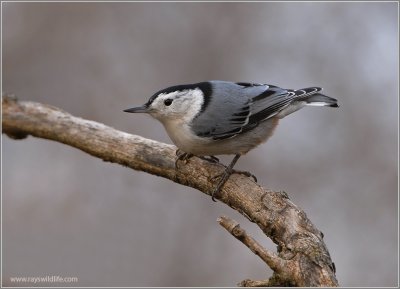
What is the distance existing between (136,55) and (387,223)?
2.49 metres

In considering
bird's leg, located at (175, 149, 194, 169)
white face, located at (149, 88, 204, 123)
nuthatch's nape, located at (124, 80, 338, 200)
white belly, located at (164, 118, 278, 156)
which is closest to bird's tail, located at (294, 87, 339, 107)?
nuthatch's nape, located at (124, 80, 338, 200)

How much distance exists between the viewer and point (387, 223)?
450cm

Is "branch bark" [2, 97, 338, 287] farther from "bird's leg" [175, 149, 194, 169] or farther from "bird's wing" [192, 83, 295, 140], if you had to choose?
"bird's wing" [192, 83, 295, 140]

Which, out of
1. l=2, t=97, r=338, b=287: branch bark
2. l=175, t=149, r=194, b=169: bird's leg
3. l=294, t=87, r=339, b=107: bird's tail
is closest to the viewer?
l=2, t=97, r=338, b=287: branch bark

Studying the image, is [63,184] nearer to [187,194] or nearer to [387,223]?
[187,194]

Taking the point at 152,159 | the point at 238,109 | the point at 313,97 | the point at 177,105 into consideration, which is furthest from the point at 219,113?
the point at 313,97

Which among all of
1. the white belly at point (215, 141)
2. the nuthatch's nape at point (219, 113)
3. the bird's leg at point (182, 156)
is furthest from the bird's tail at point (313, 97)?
the bird's leg at point (182, 156)

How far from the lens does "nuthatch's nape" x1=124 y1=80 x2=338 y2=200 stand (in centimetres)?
323

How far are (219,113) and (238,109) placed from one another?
119 mm

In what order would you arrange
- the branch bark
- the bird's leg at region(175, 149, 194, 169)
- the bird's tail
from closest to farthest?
the branch bark, the bird's leg at region(175, 149, 194, 169), the bird's tail

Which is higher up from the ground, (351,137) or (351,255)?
(351,137)

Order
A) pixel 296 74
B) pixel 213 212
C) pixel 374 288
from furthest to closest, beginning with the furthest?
pixel 296 74, pixel 213 212, pixel 374 288

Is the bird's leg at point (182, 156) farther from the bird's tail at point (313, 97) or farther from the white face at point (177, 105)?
the bird's tail at point (313, 97)

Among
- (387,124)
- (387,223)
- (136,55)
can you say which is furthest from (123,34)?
(387,223)
